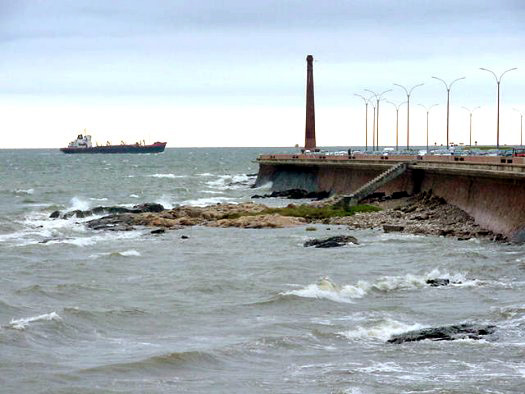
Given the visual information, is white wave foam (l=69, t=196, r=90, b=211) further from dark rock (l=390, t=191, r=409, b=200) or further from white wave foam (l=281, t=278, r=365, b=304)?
white wave foam (l=281, t=278, r=365, b=304)

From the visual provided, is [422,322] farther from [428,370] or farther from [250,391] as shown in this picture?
[250,391]

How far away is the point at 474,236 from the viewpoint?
1708 inches

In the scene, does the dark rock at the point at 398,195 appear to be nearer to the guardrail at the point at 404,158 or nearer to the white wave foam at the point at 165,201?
the guardrail at the point at 404,158

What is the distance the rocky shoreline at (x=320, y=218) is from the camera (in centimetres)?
4731

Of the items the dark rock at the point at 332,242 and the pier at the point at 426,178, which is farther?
the pier at the point at 426,178

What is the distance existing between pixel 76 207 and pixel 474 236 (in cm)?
3829

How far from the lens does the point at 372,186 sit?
63.7m

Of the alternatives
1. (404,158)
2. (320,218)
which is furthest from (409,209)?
(404,158)

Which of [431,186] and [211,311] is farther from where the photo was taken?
[431,186]

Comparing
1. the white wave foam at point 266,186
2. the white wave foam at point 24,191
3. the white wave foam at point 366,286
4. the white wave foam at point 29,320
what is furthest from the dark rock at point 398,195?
the white wave foam at point 24,191

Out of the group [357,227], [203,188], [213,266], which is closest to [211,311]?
[213,266]

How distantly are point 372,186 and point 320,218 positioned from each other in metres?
9.58

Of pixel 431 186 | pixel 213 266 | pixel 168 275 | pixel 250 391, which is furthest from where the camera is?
pixel 431 186

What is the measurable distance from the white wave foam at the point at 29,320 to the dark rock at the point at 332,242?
16795mm
